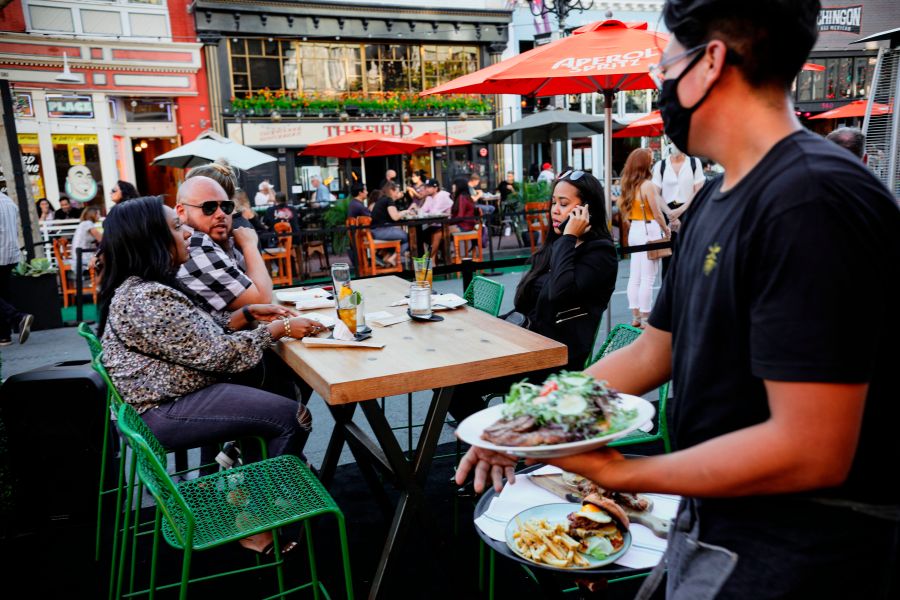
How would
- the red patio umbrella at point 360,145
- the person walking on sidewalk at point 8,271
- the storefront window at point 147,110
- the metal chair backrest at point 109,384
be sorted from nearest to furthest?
the metal chair backrest at point 109,384
the person walking on sidewalk at point 8,271
the red patio umbrella at point 360,145
the storefront window at point 147,110

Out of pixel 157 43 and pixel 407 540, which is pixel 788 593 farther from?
pixel 157 43

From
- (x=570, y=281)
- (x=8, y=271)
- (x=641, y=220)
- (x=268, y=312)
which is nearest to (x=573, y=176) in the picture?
(x=570, y=281)

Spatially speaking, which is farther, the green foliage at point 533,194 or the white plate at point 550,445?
the green foliage at point 533,194

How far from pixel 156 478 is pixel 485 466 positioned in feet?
4.46

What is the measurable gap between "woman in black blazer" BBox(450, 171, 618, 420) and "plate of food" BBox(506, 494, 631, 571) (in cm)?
180

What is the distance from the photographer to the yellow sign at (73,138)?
1630 cm

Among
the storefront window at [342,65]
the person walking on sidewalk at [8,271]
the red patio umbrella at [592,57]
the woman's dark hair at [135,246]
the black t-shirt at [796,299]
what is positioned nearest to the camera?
the black t-shirt at [796,299]

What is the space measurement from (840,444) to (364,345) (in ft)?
7.20

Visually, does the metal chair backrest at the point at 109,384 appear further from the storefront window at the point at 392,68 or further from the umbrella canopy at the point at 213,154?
the storefront window at the point at 392,68

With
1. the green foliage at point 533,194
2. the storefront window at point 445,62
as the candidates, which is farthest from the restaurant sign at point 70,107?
the green foliage at point 533,194

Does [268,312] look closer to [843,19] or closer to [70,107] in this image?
[70,107]

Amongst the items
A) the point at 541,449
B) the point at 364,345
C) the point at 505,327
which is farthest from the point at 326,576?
the point at 541,449

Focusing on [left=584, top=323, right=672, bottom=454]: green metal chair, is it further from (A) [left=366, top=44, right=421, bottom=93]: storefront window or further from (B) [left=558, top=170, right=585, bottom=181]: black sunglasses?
(A) [left=366, top=44, right=421, bottom=93]: storefront window

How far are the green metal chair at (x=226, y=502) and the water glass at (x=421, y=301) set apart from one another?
100 centimetres
